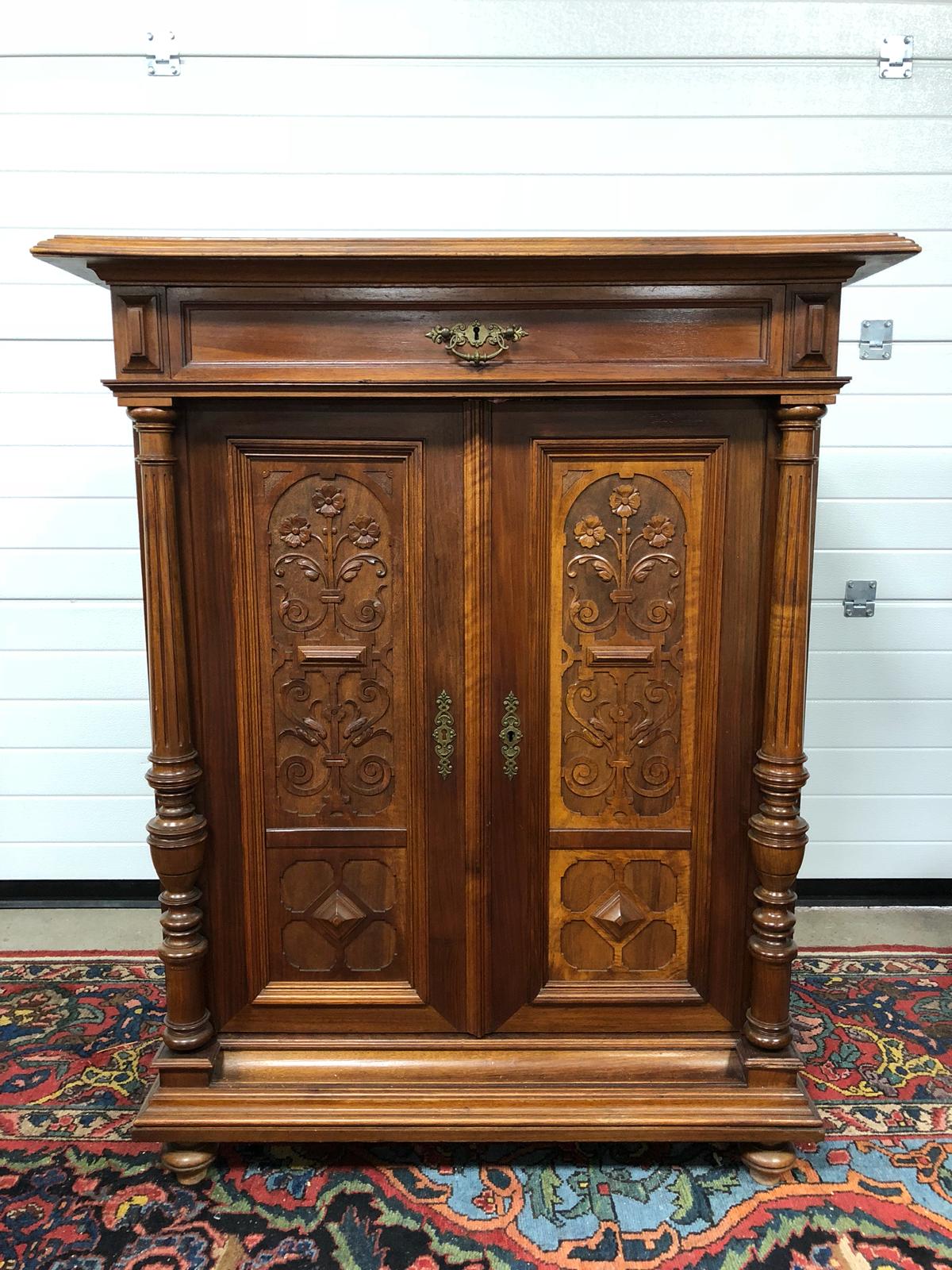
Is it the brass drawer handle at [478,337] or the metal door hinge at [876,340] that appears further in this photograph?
the metal door hinge at [876,340]

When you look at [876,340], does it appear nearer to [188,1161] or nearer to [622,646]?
[622,646]

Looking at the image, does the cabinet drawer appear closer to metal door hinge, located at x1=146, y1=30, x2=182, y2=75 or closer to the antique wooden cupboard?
the antique wooden cupboard

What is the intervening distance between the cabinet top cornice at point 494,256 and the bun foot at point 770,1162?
1714 mm

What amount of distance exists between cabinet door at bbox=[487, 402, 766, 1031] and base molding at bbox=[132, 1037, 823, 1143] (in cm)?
7

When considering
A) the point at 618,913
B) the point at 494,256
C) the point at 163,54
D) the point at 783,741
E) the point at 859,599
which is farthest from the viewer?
the point at 859,599

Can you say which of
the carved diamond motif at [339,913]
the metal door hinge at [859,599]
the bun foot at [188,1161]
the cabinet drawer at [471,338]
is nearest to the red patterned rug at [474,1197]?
the bun foot at [188,1161]

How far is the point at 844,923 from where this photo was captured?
2.89 metres

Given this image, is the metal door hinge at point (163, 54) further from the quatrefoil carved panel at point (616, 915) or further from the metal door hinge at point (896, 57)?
the quatrefoil carved panel at point (616, 915)

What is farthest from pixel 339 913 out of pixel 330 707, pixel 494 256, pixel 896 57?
pixel 896 57

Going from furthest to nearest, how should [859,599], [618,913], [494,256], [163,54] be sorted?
[859,599] < [163,54] < [618,913] < [494,256]

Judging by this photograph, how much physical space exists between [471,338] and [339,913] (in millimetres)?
1185

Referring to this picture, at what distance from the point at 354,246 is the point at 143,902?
2.27 meters

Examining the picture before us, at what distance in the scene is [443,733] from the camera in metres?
1.85

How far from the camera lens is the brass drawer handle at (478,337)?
5.55ft
